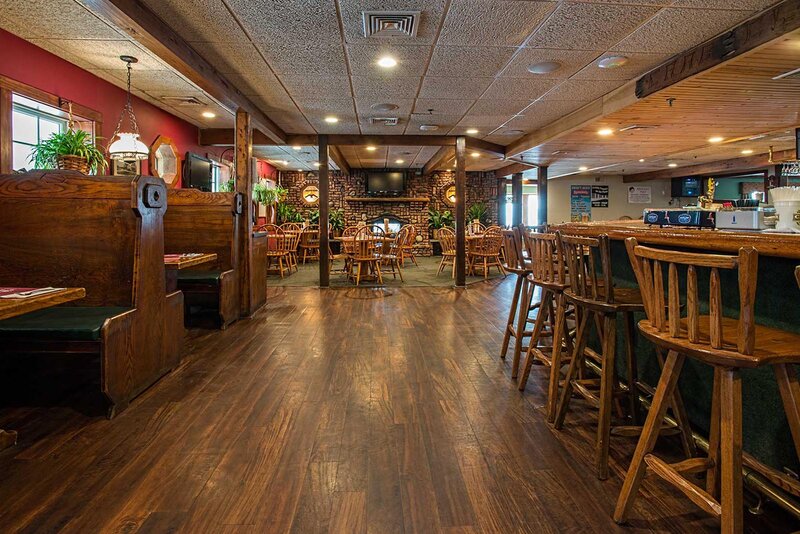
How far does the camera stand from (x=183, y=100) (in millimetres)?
5680

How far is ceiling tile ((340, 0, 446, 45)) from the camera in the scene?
307 centimetres

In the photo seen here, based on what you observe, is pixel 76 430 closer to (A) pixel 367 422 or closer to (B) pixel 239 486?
(B) pixel 239 486

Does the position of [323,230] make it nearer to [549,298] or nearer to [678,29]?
[549,298]

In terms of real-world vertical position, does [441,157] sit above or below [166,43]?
above

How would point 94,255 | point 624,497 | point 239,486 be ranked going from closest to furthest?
1. point 624,497
2. point 239,486
3. point 94,255

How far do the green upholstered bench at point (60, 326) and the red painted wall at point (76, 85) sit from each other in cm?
237

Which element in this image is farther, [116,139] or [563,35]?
[116,139]

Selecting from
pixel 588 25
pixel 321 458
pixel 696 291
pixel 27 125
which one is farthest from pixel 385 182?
pixel 696 291

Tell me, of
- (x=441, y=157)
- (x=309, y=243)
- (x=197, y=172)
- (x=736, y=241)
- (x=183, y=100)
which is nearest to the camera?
(x=736, y=241)

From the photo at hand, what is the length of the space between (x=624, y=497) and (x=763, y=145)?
9207 millimetres

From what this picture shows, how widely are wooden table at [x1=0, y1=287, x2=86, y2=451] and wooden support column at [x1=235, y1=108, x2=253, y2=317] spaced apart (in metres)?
2.87

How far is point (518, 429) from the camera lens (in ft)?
7.57

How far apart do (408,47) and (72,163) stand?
8.35ft

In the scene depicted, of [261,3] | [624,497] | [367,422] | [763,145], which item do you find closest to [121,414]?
[367,422]
